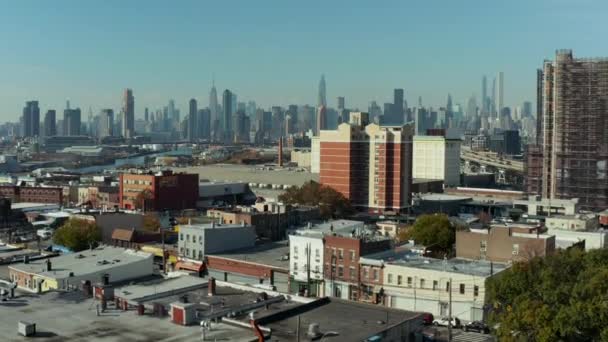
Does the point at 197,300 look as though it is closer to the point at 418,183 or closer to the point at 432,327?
the point at 432,327

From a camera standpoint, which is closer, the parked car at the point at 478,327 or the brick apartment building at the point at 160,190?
the parked car at the point at 478,327

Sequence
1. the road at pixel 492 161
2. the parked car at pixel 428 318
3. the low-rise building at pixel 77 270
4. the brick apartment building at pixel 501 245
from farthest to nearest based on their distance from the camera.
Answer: the road at pixel 492 161
the brick apartment building at pixel 501 245
the parked car at pixel 428 318
the low-rise building at pixel 77 270

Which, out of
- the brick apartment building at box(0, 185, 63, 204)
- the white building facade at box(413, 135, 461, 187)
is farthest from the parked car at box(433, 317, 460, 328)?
the white building facade at box(413, 135, 461, 187)

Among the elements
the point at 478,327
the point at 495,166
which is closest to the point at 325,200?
the point at 478,327

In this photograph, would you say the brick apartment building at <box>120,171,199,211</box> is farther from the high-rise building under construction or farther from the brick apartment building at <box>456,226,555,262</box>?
the brick apartment building at <box>456,226,555,262</box>

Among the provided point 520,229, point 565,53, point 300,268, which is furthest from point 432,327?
point 565,53

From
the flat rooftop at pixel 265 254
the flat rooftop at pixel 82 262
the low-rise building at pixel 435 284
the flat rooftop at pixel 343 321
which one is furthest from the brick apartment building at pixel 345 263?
the flat rooftop at pixel 343 321

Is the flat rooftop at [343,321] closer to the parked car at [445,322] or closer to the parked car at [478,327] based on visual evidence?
the parked car at [478,327]
